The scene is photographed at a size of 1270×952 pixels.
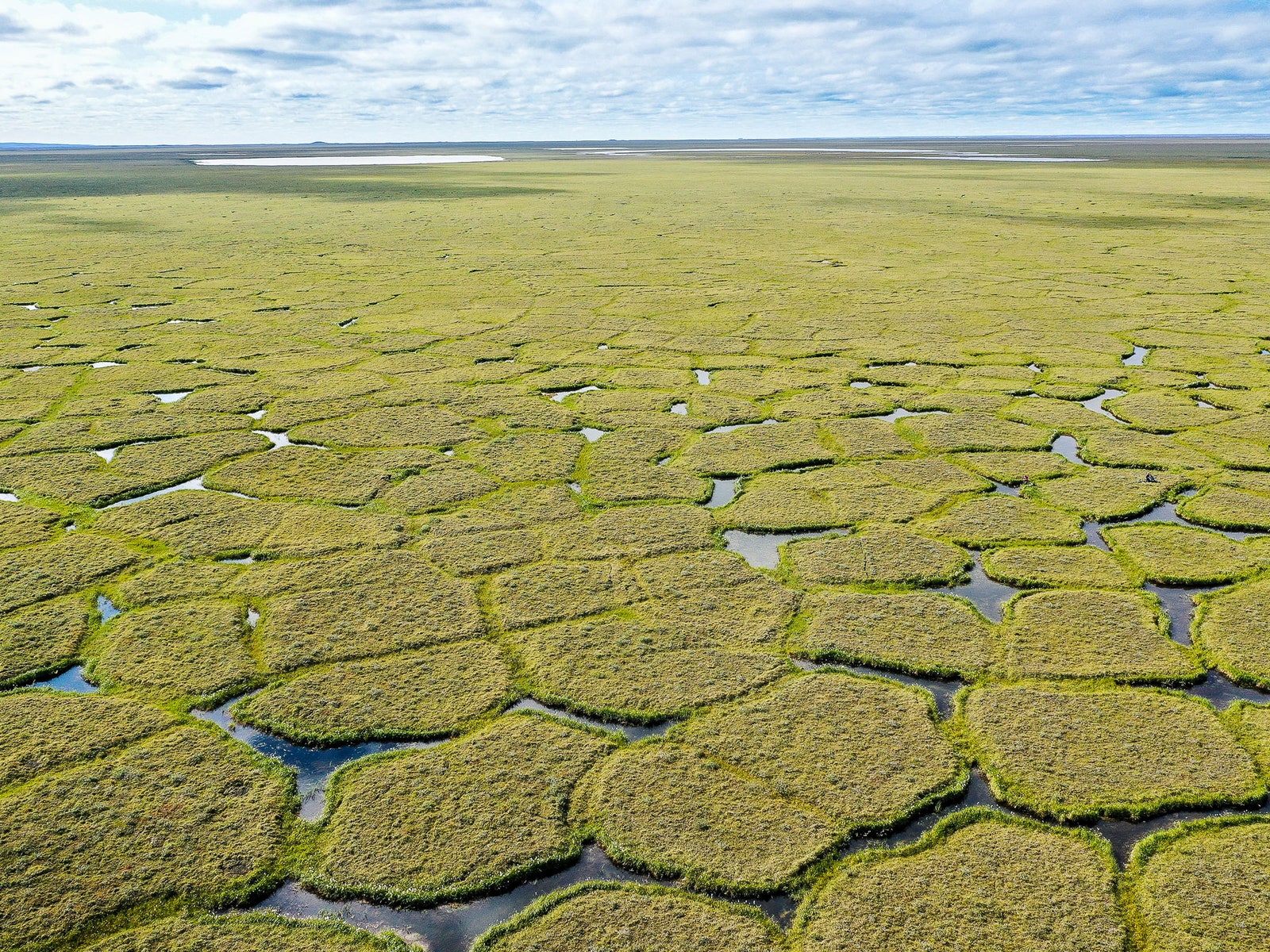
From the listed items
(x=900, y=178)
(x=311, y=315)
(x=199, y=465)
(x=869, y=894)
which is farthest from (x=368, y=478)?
(x=900, y=178)

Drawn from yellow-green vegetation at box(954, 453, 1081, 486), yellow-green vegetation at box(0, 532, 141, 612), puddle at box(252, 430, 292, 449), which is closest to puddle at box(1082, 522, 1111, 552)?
yellow-green vegetation at box(954, 453, 1081, 486)

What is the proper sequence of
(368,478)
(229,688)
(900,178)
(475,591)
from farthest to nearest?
(900,178), (368,478), (475,591), (229,688)

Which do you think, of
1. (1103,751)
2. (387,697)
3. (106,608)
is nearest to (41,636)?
(106,608)

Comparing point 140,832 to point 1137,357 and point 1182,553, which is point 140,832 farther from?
point 1137,357

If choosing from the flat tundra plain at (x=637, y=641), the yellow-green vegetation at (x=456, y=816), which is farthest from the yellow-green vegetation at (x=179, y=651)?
the yellow-green vegetation at (x=456, y=816)

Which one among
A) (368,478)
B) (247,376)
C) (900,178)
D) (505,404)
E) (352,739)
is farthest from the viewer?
(900,178)

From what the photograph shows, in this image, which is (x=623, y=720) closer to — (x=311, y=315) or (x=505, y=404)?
(x=505, y=404)

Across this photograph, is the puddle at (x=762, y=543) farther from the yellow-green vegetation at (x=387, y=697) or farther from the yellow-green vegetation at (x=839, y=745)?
the yellow-green vegetation at (x=387, y=697)
